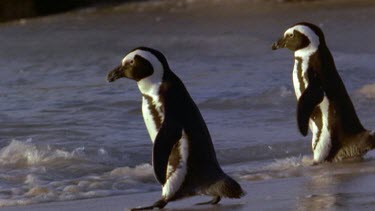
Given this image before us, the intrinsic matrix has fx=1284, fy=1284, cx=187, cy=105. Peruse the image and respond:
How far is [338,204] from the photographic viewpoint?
17.0 feet

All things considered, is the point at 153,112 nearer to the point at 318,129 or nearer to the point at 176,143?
the point at 176,143

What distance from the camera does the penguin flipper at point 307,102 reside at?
6.56 metres

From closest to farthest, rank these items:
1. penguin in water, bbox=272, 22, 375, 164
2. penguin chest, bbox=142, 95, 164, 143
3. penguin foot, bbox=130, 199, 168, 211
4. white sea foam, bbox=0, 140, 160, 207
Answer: penguin foot, bbox=130, 199, 168, 211, penguin chest, bbox=142, 95, 164, 143, white sea foam, bbox=0, 140, 160, 207, penguin in water, bbox=272, 22, 375, 164

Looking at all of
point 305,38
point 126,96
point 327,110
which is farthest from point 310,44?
point 126,96

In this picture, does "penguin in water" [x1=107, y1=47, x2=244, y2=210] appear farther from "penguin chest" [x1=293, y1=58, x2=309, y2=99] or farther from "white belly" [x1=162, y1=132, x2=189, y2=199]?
"penguin chest" [x1=293, y1=58, x2=309, y2=99]

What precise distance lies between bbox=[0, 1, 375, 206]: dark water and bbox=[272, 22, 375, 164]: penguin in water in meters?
0.14

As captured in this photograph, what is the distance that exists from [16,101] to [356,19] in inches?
230

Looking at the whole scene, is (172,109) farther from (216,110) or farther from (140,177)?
(216,110)

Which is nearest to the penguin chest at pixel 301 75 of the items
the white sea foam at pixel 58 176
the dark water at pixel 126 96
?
the dark water at pixel 126 96

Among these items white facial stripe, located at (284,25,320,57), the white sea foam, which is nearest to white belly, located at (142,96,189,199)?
the white sea foam

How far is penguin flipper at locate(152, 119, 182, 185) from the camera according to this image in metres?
5.59

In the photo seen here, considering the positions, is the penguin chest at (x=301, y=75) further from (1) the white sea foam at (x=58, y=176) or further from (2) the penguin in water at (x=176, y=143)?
(2) the penguin in water at (x=176, y=143)

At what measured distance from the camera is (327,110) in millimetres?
6848

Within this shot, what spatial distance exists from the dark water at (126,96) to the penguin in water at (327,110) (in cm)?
14
